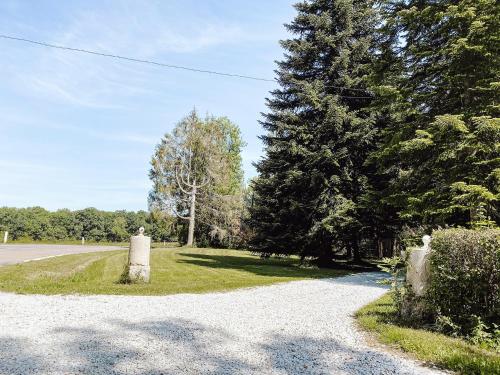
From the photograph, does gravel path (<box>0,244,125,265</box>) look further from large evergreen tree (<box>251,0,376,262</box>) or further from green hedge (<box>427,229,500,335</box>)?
green hedge (<box>427,229,500,335</box>)

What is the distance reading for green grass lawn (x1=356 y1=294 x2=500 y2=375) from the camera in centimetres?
443

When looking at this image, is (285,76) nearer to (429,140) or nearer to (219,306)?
(429,140)

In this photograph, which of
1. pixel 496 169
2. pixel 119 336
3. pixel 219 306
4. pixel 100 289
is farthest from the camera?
pixel 496 169

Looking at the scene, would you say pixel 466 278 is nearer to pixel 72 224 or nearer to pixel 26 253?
pixel 26 253

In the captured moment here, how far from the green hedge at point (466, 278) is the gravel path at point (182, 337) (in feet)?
4.87

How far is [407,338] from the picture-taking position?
18.0 ft

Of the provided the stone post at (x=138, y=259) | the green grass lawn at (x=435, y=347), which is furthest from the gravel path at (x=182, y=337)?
the stone post at (x=138, y=259)

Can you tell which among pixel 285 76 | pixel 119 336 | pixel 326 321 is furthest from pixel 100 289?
pixel 285 76

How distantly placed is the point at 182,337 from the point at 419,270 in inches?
155

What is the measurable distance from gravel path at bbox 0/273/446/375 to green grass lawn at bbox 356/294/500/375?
0.96 ft

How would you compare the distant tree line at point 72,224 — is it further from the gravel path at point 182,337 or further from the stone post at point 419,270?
the stone post at point 419,270

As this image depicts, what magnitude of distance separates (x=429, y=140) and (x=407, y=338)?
307 inches

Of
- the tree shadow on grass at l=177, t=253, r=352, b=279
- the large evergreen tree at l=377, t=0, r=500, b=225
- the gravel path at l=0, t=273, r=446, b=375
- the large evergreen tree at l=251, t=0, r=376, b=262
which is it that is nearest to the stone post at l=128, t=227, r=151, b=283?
the gravel path at l=0, t=273, r=446, b=375

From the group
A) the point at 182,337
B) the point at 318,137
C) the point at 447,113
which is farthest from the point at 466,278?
the point at 318,137
